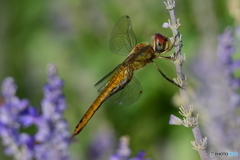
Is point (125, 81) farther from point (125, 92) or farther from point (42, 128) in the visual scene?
point (42, 128)

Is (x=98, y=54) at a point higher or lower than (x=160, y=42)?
higher

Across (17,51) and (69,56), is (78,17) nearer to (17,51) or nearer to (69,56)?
(69,56)

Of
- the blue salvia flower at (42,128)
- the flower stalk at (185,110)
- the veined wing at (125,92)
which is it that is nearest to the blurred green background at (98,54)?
the veined wing at (125,92)

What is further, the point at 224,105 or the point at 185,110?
the point at 224,105

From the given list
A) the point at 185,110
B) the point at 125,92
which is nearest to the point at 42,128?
the point at 125,92

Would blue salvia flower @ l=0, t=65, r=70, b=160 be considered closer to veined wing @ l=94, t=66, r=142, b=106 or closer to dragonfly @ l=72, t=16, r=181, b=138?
dragonfly @ l=72, t=16, r=181, b=138

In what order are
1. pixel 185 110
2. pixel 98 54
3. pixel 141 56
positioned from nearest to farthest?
1. pixel 185 110
2. pixel 141 56
3. pixel 98 54

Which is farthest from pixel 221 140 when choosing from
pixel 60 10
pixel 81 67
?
pixel 60 10
